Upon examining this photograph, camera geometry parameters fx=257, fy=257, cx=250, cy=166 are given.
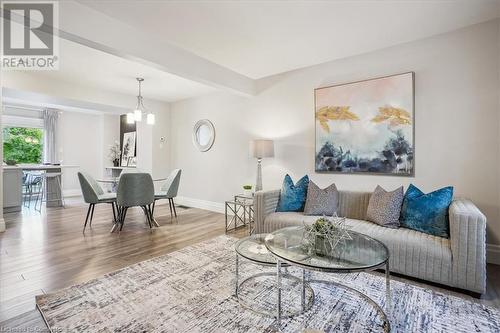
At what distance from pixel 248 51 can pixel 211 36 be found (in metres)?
0.59

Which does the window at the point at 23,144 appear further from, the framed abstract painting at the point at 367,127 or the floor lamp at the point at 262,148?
the framed abstract painting at the point at 367,127

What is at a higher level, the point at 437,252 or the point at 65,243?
the point at 437,252

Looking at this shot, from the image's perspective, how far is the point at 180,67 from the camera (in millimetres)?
3373

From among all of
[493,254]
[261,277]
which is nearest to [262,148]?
[261,277]

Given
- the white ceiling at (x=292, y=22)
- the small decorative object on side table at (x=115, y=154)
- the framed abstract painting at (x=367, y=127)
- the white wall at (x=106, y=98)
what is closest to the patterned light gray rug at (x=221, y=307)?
the framed abstract painting at (x=367, y=127)

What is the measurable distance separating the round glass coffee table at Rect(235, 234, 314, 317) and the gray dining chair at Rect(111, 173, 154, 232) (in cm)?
226

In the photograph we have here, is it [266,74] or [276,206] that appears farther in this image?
[266,74]

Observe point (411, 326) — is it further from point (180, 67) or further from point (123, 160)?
point (123, 160)

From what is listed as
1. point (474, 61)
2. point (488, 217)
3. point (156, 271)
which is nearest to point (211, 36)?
point (156, 271)

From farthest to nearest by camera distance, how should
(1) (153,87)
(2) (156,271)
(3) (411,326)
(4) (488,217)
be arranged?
(1) (153,87) < (4) (488,217) < (2) (156,271) < (3) (411,326)

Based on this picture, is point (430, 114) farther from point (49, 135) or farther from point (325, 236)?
point (49, 135)

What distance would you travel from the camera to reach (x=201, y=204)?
5.64 meters

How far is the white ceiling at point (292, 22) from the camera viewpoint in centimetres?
237

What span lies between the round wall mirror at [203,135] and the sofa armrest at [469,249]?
4.22 metres
